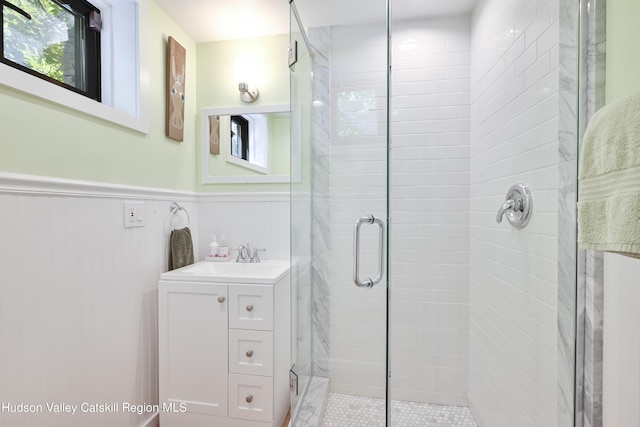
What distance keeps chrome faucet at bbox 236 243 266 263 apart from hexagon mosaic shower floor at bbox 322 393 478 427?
935 millimetres

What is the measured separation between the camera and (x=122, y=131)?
1474mm

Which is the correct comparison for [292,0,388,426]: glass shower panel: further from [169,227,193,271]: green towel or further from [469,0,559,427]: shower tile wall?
[169,227,193,271]: green towel

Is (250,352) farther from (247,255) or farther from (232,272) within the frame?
(247,255)

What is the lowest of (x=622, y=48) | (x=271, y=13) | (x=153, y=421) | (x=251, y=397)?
(x=153, y=421)

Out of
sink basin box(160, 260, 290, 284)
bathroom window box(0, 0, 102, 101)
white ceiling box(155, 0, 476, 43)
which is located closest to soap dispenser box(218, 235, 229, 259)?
sink basin box(160, 260, 290, 284)

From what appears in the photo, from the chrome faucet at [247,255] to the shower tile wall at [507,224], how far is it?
1.31 metres

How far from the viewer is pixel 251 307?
149cm

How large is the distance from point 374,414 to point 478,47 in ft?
6.48

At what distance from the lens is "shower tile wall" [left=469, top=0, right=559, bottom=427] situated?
3.35 ft

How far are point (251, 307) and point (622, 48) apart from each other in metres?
1.59

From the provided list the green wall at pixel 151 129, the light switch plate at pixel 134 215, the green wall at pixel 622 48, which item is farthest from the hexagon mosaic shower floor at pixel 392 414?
the green wall at pixel 622 48

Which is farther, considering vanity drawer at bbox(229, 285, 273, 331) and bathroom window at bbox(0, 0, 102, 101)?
vanity drawer at bbox(229, 285, 273, 331)

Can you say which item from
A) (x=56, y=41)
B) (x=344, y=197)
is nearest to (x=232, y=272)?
(x=344, y=197)

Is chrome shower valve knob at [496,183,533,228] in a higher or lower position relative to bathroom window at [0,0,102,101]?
lower
